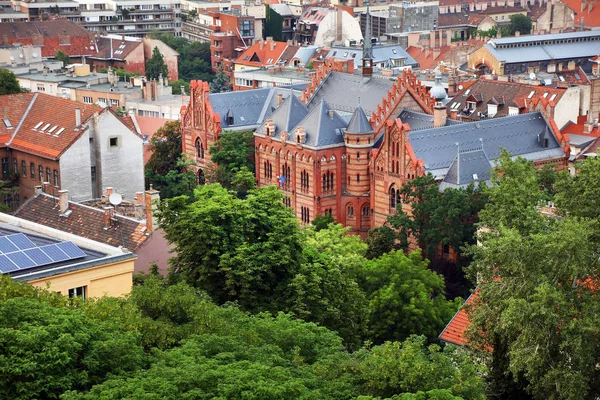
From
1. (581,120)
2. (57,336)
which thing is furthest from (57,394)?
(581,120)

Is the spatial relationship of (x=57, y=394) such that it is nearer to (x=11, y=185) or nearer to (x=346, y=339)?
(x=346, y=339)

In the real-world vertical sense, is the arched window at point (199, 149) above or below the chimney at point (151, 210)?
below

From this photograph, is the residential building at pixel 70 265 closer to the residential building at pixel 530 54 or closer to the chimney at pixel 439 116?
the chimney at pixel 439 116

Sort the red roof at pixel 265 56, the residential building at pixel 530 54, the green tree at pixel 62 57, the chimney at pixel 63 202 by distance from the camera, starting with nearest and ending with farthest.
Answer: the chimney at pixel 63 202 < the residential building at pixel 530 54 < the green tree at pixel 62 57 < the red roof at pixel 265 56

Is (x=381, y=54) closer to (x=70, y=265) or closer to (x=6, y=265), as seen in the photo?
(x=70, y=265)

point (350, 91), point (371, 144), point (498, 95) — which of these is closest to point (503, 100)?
point (498, 95)

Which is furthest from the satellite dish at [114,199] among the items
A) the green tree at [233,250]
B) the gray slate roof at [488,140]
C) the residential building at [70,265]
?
the gray slate roof at [488,140]

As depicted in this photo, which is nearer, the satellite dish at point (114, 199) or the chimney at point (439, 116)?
the satellite dish at point (114, 199)
